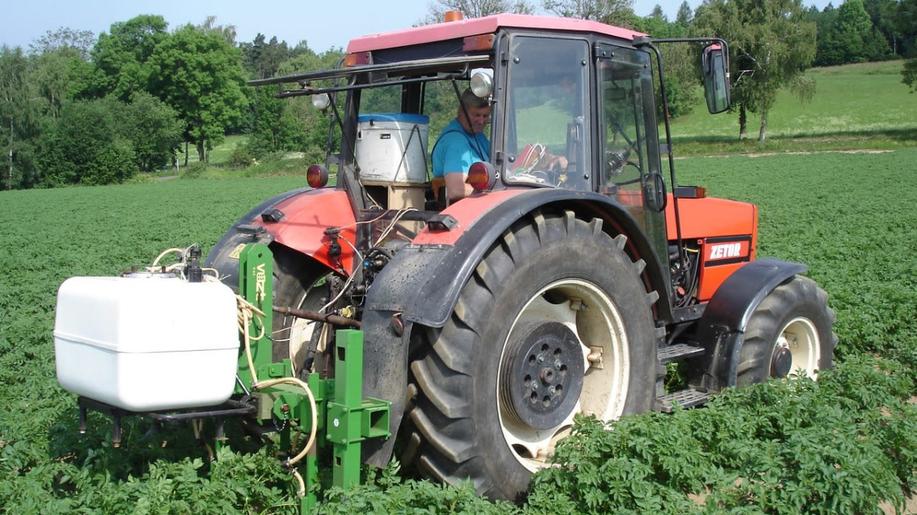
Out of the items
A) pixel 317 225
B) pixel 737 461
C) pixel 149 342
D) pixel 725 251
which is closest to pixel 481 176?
pixel 317 225

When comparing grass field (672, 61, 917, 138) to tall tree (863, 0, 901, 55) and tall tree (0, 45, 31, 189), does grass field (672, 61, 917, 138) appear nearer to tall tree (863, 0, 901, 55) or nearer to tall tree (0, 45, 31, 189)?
tall tree (863, 0, 901, 55)

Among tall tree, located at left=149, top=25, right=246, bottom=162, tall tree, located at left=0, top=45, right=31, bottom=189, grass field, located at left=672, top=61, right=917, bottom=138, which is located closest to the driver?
grass field, located at left=672, top=61, right=917, bottom=138

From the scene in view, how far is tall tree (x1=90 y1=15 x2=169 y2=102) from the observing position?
77.0m

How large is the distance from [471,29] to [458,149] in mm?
684

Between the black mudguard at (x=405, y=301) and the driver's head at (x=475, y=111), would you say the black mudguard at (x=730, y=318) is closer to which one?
the driver's head at (x=475, y=111)

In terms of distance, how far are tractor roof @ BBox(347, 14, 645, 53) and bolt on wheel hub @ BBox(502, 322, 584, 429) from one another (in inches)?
64.4

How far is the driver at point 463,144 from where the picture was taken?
5000mm

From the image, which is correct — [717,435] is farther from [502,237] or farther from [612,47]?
[612,47]

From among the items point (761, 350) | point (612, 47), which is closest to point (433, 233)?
point (612, 47)

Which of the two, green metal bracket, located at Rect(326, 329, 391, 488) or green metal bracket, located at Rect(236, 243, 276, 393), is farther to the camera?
green metal bracket, located at Rect(236, 243, 276, 393)

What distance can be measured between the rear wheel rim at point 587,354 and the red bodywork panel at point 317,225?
1225 mm

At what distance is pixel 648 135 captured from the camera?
579 centimetres

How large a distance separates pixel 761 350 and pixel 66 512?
14.4 ft

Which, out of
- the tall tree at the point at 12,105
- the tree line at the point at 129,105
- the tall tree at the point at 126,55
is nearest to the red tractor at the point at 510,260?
the tree line at the point at 129,105
